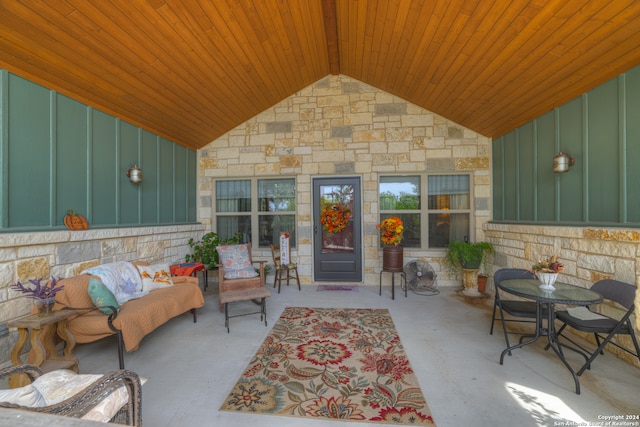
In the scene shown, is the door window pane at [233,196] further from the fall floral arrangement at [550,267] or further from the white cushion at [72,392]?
the fall floral arrangement at [550,267]

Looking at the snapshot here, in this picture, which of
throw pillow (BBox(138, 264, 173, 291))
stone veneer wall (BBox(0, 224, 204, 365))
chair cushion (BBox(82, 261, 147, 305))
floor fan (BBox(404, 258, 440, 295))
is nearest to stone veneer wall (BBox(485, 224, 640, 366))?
floor fan (BBox(404, 258, 440, 295))

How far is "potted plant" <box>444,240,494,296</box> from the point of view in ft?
15.0

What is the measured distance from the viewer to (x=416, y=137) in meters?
5.14

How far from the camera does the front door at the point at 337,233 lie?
17.4 feet

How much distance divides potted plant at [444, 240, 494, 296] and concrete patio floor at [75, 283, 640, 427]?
103cm

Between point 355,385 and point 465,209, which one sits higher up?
point 465,209

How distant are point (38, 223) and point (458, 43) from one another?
4684 millimetres

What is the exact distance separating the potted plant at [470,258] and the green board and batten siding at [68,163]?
15.8 ft

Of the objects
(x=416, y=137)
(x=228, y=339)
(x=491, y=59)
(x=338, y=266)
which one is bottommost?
(x=228, y=339)

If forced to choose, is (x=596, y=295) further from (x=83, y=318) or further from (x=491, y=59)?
(x=83, y=318)

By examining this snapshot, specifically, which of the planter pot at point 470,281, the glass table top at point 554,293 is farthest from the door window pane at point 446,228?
the glass table top at point 554,293

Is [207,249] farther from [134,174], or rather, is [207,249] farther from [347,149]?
[347,149]

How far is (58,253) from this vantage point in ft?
9.48

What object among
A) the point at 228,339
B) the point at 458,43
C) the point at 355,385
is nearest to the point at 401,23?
the point at 458,43
